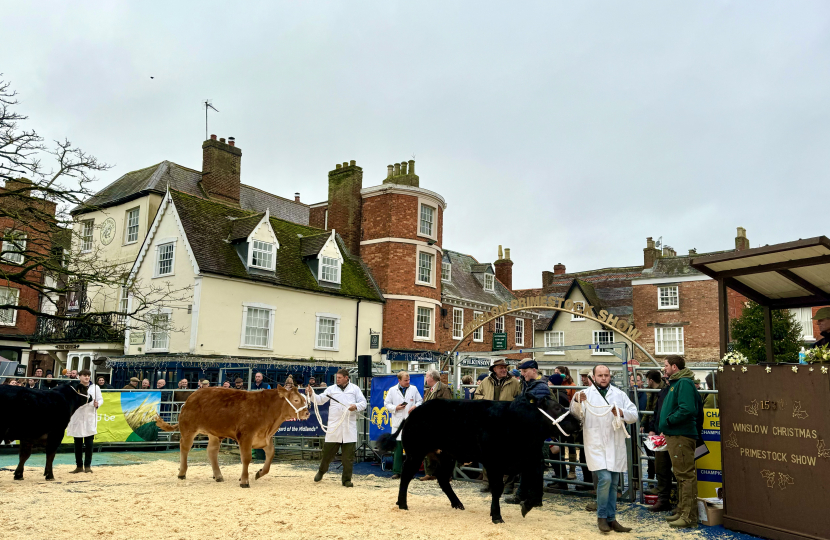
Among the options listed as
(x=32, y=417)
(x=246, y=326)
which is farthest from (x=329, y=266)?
(x=32, y=417)

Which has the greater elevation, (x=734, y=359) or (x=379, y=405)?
(x=734, y=359)

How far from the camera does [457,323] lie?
3438 cm

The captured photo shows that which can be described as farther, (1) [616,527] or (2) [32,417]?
(2) [32,417]

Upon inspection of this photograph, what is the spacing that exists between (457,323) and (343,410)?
2369 cm

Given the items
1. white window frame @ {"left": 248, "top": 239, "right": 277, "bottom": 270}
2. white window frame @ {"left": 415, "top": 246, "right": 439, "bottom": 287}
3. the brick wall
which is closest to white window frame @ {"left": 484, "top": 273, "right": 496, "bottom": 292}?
white window frame @ {"left": 415, "top": 246, "right": 439, "bottom": 287}

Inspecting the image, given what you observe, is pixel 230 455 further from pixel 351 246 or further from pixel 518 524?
pixel 351 246

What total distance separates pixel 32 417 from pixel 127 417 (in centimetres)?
581

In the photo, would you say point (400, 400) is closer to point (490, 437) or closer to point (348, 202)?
point (490, 437)

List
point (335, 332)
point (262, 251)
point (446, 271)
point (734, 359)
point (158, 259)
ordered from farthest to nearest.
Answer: point (446, 271) < point (335, 332) < point (262, 251) < point (158, 259) < point (734, 359)

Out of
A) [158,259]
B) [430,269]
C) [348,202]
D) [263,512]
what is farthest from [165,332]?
[263,512]

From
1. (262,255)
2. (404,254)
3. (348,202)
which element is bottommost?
(262,255)

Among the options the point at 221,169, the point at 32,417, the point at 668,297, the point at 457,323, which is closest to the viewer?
the point at 32,417

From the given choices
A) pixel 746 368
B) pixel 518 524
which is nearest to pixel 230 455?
pixel 518 524

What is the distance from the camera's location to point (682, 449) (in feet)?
26.1
